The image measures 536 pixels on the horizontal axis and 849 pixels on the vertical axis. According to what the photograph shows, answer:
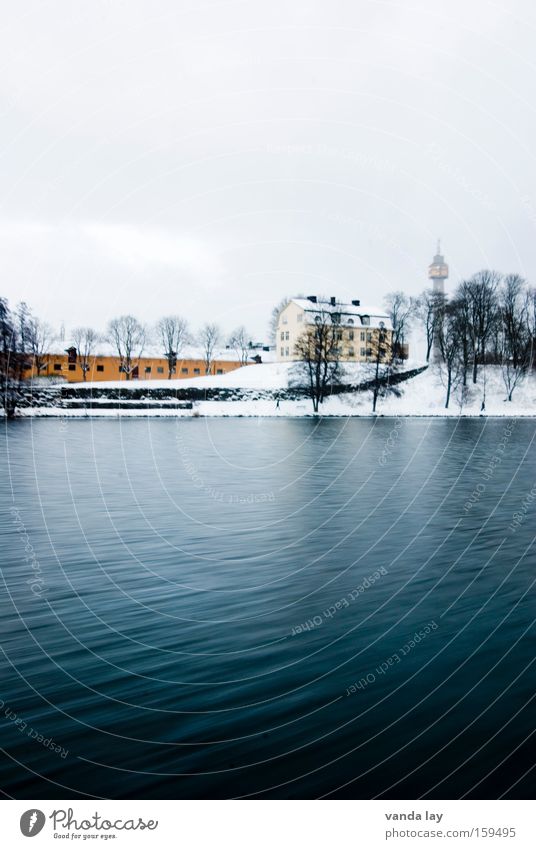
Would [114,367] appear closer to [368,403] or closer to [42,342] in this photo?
[42,342]

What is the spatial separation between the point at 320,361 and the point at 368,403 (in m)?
13.0

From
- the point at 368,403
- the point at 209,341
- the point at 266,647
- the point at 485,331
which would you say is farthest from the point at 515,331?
the point at 266,647

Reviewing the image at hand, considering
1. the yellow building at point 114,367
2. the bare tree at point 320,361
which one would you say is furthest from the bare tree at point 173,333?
the bare tree at point 320,361

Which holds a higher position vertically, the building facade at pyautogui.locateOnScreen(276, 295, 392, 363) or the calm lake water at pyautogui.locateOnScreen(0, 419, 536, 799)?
the building facade at pyautogui.locateOnScreen(276, 295, 392, 363)

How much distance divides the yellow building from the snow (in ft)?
115

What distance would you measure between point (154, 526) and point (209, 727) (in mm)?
14390

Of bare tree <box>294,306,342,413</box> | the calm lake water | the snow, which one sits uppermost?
bare tree <box>294,306,342,413</box>

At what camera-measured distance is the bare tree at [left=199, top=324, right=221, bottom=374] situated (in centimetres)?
17550

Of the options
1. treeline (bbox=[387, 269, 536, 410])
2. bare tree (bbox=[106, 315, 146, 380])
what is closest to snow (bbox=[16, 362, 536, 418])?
treeline (bbox=[387, 269, 536, 410])

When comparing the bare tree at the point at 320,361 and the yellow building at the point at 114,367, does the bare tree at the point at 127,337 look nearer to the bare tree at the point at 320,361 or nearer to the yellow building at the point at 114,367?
the yellow building at the point at 114,367

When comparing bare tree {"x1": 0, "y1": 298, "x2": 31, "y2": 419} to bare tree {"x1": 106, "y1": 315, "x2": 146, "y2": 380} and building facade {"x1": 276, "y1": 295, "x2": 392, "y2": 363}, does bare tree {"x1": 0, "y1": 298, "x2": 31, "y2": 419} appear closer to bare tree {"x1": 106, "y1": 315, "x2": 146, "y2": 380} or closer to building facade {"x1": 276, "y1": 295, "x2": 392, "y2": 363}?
building facade {"x1": 276, "y1": 295, "x2": 392, "y2": 363}

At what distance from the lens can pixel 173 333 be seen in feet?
576

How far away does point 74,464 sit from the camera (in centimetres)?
4097
